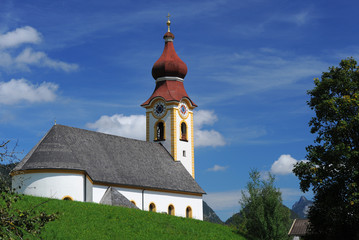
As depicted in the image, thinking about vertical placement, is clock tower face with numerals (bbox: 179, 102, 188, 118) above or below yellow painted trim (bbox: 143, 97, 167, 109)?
below

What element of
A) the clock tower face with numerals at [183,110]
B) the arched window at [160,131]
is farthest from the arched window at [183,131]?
the arched window at [160,131]

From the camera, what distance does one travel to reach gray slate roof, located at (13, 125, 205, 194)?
4547 centimetres

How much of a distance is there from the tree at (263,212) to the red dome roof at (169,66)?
913 inches

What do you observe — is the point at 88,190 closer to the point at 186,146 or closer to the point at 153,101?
the point at 186,146

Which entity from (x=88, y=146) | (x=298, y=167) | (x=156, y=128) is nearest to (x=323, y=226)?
(x=298, y=167)

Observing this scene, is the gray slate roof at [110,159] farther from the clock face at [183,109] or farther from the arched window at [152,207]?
the clock face at [183,109]

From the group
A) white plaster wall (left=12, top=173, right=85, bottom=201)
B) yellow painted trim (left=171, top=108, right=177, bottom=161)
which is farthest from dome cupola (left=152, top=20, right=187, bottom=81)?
white plaster wall (left=12, top=173, right=85, bottom=201)

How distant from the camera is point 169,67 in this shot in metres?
63.8

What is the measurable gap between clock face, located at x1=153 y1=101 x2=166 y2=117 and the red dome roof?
406 centimetres

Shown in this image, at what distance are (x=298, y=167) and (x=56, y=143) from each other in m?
22.4

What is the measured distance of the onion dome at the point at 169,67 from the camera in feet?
209

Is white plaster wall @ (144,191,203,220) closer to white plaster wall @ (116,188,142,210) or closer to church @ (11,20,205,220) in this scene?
church @ (11,20,205,220)

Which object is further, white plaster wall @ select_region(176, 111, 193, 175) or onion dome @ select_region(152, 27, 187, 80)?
onion dome @ select_region(152, 27, 187, 80)

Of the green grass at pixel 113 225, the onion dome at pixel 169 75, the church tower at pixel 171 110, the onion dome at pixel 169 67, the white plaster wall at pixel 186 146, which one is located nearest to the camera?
the green grass at pixel 113 225
